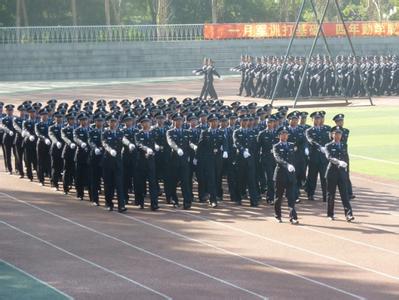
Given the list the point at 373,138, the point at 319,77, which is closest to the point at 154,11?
the point at 319,77

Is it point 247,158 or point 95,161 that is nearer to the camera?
point 247,158

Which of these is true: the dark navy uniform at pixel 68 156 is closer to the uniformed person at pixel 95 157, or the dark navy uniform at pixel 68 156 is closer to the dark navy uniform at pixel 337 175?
the uniformed person at pixel 95 157

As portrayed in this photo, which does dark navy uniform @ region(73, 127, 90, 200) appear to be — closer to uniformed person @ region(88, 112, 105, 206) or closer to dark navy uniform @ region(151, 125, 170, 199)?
uniformed person @ region(88, 112, 105, 206)

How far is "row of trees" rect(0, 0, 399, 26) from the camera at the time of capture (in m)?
58.5

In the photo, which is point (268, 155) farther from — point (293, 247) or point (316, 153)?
point (293, 247)

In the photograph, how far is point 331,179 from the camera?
17.3 meters

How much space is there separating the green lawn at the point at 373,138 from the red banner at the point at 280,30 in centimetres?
1758

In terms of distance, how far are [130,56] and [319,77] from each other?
13.8 m

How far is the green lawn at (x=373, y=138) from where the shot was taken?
2380 cm

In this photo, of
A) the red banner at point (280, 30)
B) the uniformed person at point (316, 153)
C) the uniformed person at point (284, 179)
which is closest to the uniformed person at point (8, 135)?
the uniformed person at point (316, 153)

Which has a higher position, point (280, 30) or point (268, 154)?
point (280, 30)

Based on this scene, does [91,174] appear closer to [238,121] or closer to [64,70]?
[238,121]

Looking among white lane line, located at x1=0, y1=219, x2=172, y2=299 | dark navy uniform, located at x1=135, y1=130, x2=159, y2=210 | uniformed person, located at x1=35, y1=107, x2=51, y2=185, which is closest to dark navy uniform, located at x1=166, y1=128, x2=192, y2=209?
dark navy uniform, located at x1=135, y1=130, x2=159, y2=210

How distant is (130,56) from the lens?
5275 centimetres
